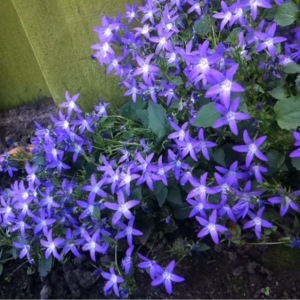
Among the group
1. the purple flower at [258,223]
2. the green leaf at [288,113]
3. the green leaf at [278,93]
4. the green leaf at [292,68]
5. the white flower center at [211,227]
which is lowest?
the purple flower at [258,223]

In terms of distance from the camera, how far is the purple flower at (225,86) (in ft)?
5.01

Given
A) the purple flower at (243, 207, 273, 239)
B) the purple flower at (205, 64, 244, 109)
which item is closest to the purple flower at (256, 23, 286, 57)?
the purple flower at (205, 64, 244, 109)

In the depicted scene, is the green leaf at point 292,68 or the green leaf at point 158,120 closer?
the green leaf at point 292,68

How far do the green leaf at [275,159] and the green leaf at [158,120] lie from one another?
0.43m

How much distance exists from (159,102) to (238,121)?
21.9 inches

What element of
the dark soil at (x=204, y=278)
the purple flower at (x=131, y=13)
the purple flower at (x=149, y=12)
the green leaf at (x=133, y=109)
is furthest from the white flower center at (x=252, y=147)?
the purple flower at (x=131, y=13)

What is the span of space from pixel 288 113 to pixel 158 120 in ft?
1.70

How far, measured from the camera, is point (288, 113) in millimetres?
1715

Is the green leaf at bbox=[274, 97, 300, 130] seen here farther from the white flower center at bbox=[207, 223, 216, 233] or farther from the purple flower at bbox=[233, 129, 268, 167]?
the white flower center at bbox=[207, 223, 216, 233]

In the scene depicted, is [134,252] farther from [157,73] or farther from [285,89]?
[285,89]

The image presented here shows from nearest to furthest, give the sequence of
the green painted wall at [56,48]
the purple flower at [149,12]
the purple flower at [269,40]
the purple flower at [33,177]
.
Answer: the purple flower at [269,40]
the purple flower at [33,177]
the purple flower at [149,12]
the green painted wall at [56,48]

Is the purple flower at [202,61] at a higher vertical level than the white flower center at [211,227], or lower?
higher

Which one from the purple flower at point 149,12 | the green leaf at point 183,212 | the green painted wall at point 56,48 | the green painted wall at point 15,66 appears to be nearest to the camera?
the green leaf at point 183,212

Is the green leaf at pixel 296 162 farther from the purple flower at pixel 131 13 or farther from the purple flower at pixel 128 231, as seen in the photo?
the purple flower at pixel 131 13
